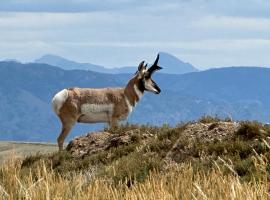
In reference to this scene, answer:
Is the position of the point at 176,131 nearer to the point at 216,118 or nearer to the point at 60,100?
the point at 216,118

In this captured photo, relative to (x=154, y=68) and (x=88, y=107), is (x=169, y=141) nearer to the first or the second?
(x=88, y=107)

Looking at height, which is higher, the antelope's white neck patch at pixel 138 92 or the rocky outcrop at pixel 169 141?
the antelope's white neck patch at pixel 138 92

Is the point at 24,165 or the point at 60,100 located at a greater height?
the point at 60,100

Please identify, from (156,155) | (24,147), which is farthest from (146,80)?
(156,155)

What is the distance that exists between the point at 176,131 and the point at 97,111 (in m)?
5.18

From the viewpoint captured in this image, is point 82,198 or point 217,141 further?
point 217,141

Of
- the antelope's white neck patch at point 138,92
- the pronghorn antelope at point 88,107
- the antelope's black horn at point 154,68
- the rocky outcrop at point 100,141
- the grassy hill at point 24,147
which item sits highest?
the antelope's black horn at point 154,68

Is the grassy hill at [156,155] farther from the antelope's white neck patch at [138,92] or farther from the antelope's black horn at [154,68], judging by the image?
the antelope's white neck patch at [138,92]

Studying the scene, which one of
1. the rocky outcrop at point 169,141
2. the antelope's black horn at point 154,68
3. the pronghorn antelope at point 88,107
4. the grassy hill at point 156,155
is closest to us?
the grassy hill at point 156,155

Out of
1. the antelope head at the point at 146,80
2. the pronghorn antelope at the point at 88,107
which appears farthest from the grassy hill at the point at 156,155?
the antelope head at the point at 146,80

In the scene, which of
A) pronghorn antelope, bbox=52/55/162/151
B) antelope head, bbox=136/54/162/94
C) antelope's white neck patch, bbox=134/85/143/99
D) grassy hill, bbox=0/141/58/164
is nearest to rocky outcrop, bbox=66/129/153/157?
pronghorn antelope, bbox=52/55/162/151

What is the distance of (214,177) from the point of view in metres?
8.20

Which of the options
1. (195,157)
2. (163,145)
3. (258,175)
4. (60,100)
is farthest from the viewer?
(60,100)

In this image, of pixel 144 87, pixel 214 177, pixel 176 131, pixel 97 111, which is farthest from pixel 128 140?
pixel 214 177
